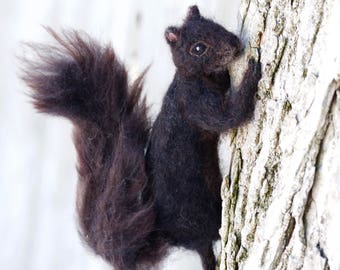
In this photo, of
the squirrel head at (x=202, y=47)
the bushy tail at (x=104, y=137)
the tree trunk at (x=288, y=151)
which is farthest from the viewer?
the bushy tail at (x=104, y=137)

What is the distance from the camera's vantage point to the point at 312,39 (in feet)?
3.07

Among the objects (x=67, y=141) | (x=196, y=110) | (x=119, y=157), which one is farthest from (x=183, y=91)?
(x=67, y=141)

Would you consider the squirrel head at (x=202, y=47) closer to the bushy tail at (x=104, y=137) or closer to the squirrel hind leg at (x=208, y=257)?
the bushy tail at (x=104, y=137)

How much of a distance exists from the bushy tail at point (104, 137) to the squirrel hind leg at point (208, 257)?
0.24 ft

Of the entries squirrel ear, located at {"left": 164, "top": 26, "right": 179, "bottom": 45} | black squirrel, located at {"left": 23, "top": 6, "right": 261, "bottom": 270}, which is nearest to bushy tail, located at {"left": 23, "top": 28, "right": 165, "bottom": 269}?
black squirrel, located at {"left": 23, "top": 6, "right": 261, "bottom": 270}

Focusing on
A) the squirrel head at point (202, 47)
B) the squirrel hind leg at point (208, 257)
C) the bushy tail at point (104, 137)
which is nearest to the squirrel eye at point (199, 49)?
the squirrel head at point (202, 47)

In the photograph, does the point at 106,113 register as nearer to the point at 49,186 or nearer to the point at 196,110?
the point at 196,110

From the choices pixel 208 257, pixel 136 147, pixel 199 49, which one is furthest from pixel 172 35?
pixel 208 257

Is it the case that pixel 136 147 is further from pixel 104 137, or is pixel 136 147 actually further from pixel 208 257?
pixel 208 257

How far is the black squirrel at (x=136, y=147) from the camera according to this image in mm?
1106

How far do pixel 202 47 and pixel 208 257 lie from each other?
0.36m

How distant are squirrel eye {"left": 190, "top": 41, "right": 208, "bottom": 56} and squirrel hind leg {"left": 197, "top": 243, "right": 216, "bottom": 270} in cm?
33

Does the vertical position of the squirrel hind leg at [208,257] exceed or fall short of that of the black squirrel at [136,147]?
it falls short

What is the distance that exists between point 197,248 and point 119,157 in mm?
201
